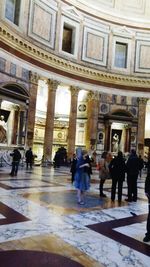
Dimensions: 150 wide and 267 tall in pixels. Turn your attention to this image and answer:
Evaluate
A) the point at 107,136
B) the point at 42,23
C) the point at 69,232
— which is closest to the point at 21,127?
the point at 42,23

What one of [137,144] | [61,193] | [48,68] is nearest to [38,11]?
[48,68]

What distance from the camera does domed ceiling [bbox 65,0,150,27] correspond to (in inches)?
898

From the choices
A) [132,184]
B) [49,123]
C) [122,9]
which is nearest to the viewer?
→ [132,184]

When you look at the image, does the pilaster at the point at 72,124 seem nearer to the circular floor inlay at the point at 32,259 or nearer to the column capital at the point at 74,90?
the column capital at the point at 74,90

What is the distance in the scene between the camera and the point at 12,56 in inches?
688

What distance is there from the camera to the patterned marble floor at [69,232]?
3602 mm

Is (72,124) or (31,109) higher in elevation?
(31,109)

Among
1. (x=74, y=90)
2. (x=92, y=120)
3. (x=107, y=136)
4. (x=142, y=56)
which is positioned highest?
(x=142, y=56)

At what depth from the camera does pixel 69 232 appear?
4.65m

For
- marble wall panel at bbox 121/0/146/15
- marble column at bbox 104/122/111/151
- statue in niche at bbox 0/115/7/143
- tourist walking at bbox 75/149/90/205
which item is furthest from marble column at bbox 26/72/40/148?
tourist walking at bbox 75/149/90/205

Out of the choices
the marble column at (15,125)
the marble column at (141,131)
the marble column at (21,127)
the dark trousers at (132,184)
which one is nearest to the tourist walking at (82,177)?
the dark trousers at (132,184)

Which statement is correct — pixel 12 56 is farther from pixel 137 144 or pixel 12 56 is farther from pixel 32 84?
pixel 137 144

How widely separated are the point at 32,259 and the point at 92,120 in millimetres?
19425

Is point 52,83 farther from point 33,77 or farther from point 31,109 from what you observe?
point 31,109
